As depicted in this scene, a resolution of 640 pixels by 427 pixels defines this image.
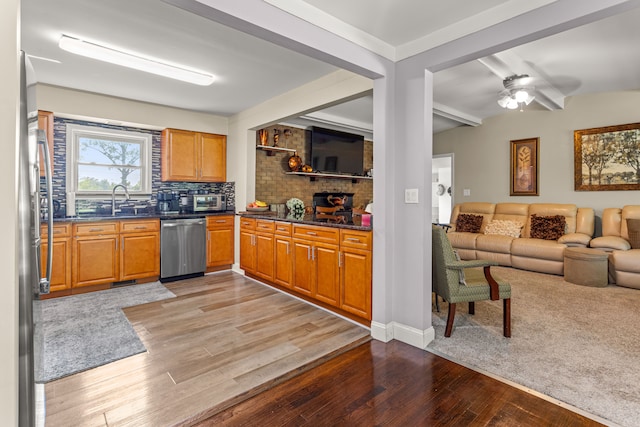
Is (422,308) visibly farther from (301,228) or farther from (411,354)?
(301,228)

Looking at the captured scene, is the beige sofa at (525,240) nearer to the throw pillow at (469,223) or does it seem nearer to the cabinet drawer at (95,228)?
the throw pillow at (469,223)

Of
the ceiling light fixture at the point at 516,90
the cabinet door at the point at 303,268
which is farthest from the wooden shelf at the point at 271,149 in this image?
the ceiling light fixture at the point at 516,90

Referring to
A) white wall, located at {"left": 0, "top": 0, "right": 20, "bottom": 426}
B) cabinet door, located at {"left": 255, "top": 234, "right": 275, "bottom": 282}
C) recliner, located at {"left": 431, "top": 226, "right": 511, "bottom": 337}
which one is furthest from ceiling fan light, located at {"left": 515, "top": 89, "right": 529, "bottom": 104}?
white wall, located at {"left": 0, "top": 0, "right": 20, "bottom": 426}

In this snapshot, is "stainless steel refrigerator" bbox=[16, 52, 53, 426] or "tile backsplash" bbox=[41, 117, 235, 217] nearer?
"stainless steel refrigerator" bbox=[16, 52, 53, 426]

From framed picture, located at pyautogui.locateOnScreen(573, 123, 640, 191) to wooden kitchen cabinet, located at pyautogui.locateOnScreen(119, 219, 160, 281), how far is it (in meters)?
6.53

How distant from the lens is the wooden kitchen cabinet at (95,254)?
379 centimetres

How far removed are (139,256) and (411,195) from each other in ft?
11.8

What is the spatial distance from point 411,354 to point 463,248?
3.77 m

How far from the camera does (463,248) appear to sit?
568 cm

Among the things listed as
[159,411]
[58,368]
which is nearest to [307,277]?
[159,411]

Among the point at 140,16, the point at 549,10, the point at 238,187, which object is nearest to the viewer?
the point at 549,10

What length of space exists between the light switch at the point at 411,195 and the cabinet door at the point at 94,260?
3609mm

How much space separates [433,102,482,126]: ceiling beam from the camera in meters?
5.31

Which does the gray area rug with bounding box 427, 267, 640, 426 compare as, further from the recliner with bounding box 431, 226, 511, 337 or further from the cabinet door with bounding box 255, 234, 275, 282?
the cabinet door with bounding box 255, 234, 275, 282
